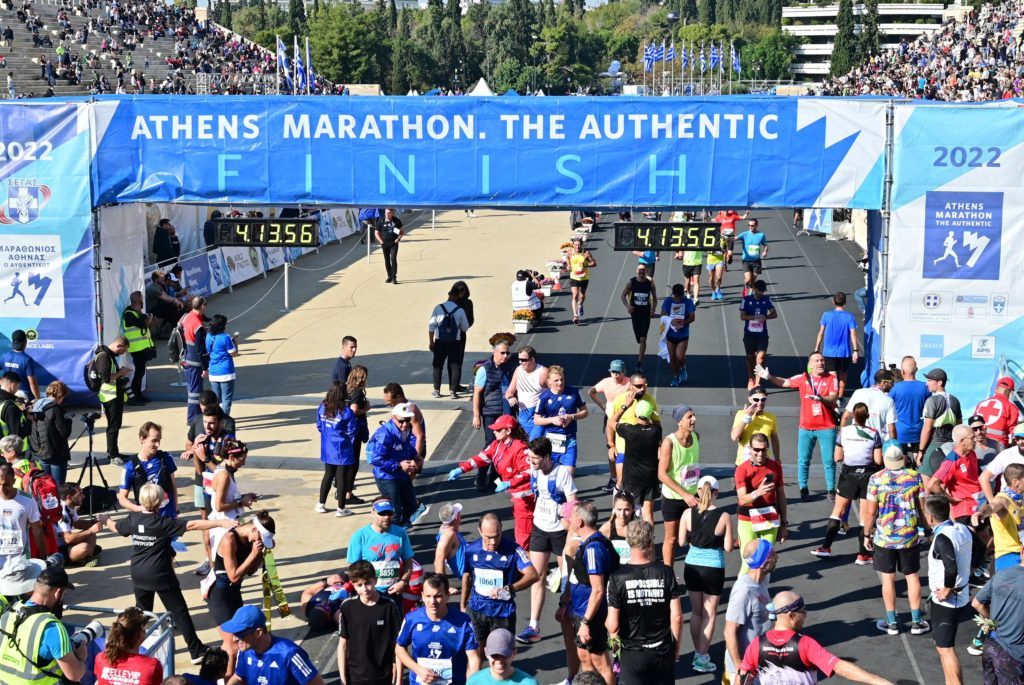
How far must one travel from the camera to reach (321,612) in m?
10.5

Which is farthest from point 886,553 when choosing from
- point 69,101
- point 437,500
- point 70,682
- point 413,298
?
point 413,298

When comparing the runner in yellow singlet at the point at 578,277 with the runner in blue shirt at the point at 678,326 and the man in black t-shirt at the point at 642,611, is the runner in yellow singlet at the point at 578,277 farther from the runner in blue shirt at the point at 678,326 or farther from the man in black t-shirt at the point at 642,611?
the man in black t-shirt at the point at 642,611

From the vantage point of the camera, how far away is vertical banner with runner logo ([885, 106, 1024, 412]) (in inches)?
652

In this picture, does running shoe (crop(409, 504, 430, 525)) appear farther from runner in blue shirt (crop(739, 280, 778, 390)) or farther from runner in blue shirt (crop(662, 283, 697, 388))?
runner in blue shirt (crop(739, 280, 778, 390))

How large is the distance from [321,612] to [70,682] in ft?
9.58

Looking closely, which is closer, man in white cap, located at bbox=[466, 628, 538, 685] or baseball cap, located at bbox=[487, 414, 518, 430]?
man in white cap, located at bbox=[466, 628, 538, 685]

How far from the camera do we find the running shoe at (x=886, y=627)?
408 inches

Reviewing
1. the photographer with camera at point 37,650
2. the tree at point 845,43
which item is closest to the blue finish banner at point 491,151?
the photographer with camera at point 37,650

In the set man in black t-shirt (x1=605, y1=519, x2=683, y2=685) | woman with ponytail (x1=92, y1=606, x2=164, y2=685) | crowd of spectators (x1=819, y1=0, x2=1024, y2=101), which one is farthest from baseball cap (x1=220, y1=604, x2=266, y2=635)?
crowd of spectators (x1=819, y1=0, x2=1024, y2=101)

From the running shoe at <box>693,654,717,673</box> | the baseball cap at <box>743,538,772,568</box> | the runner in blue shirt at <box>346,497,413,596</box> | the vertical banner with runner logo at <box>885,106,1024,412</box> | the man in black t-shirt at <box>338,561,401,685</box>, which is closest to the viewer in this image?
the man in black t-shirt at <box>338,561,401,685</box>

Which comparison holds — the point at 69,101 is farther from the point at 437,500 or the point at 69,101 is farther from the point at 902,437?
the point at 902,437

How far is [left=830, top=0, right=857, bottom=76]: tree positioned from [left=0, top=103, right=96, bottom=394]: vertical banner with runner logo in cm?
11982

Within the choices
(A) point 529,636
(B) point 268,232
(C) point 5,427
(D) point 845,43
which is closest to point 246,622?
(A) point 529,636

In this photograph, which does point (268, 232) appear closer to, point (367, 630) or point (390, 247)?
point (367, 630)
